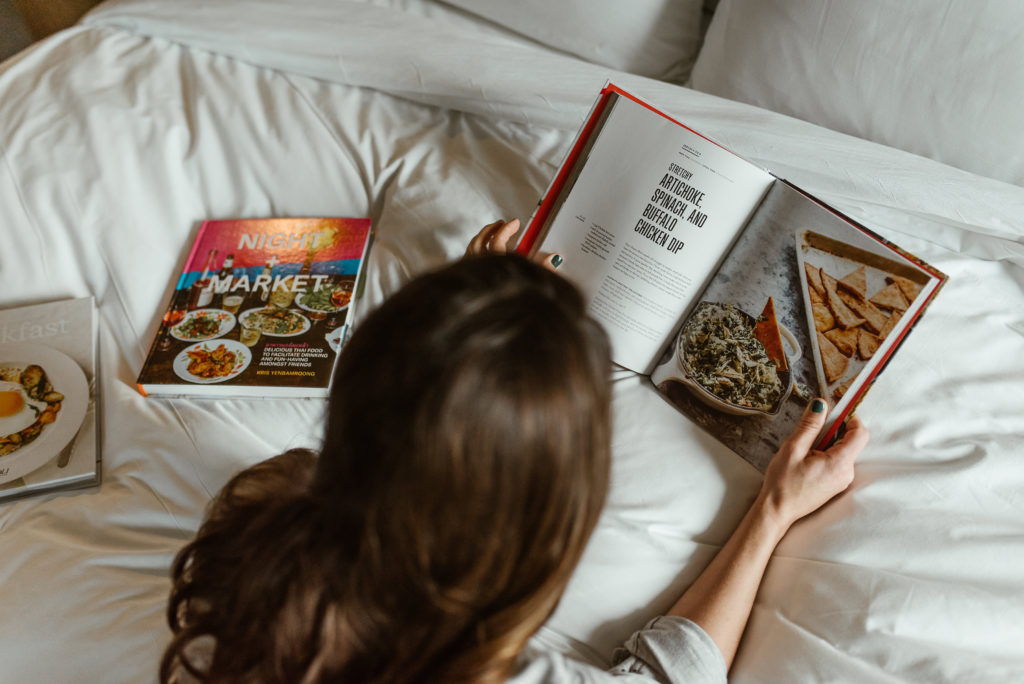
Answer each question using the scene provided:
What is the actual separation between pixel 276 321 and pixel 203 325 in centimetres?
8

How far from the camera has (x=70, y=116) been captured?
3.13 feet

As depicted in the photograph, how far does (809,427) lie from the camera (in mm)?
678

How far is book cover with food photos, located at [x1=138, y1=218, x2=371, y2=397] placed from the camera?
76cm

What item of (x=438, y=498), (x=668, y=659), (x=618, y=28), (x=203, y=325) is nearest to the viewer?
(x=438, y=498)

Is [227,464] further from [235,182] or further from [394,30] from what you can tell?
[394,30]

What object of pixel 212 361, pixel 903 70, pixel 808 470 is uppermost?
pixel 903 70

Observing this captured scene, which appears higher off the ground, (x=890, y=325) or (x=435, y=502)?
(x=890, y=325)

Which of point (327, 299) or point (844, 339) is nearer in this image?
point (844, 339)

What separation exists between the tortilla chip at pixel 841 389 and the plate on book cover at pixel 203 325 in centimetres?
66

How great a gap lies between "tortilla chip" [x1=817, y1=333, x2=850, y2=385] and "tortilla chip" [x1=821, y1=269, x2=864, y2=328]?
23mm

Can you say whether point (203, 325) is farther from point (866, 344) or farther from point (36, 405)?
point (866, 344)

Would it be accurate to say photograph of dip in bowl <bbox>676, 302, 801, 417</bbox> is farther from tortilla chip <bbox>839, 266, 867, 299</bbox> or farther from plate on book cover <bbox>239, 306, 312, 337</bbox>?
plate on book cover <bbox>239, 306, 312, 337</bbox>

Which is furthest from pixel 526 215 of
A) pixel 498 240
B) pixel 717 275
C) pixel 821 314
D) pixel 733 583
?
pixel 733 583

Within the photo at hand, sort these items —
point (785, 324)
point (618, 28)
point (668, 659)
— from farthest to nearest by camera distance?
point (618, 28), point (785, 324), point (668, 659)
